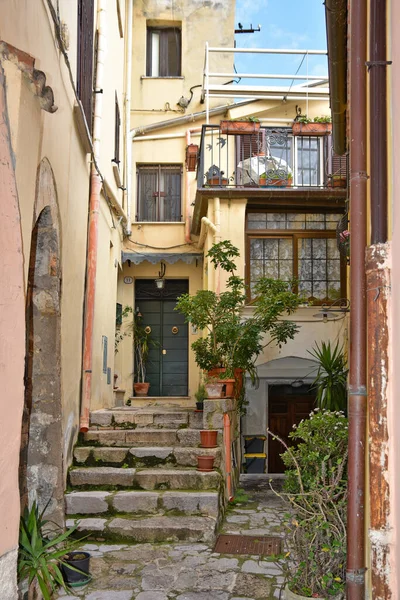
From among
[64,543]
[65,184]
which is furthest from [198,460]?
[65,184]

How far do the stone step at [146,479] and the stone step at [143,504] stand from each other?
30 cm

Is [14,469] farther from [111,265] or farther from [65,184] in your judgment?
[111,265]

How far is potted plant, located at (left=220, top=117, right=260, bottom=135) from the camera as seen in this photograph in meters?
12.1

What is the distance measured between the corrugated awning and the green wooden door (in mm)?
964

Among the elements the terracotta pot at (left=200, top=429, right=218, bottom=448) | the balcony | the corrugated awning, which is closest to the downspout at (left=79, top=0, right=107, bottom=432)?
the terracotta pot at (left=200, top=429, right=218, bottom=448)

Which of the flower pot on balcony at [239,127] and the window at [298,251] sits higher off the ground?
the flower pot on balcony at [239,127]

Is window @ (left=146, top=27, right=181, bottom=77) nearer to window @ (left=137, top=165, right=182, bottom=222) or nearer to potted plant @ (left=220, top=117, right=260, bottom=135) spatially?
window @ (left=137, top=165, right=182, bottom=222)

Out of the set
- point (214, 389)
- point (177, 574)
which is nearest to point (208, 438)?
point (214, 389)

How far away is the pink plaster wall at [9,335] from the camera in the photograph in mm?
3830

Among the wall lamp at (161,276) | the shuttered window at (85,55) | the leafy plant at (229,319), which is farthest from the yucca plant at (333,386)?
the wall lamp at (161,276)

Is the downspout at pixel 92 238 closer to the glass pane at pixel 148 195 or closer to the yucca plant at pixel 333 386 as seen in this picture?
the yucca plant at pixel 333 386

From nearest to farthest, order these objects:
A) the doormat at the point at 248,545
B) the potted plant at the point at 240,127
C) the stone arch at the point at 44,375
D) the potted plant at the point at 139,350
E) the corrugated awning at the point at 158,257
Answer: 1. the stone arch at the point at 44,375
2. the doormat at the point at 248,545
3. the potted plant at the point at 240,127
4. the corrugated awning at the point at 158,257
5. the potted plant at the point at 139,350

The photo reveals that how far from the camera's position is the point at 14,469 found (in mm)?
3969

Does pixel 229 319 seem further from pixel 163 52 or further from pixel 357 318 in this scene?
pixel 163 52
